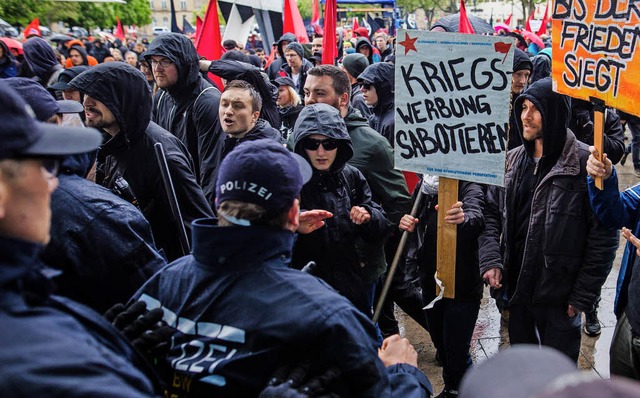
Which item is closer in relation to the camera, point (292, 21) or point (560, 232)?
point (560, 232)

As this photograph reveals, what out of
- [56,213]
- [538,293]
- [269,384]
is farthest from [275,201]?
[538,293]

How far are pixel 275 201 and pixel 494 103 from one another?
179 centimetres

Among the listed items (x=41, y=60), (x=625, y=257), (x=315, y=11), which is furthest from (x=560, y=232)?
(x=315, y=11)

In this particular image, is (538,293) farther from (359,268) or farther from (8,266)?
(8,266)

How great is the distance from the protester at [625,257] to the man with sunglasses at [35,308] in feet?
7.80

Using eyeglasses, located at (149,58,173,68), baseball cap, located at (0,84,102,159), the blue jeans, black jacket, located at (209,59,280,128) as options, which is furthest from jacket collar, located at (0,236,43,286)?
black jacket, located at (209,59,280,128)

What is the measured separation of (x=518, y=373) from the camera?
1.01m

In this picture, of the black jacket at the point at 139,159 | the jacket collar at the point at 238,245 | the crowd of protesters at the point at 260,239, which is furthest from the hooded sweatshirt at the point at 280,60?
the jacket collar at the point at 238,245

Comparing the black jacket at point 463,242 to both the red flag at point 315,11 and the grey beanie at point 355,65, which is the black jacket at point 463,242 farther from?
the red flag at point 315,11

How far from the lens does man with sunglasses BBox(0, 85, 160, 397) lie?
1.07 m

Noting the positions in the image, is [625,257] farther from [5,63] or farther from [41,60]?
[5,63]

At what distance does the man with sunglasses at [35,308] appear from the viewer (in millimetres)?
1067

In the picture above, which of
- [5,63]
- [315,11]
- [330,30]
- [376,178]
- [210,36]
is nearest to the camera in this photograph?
[376,178]

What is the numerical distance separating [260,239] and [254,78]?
159 inches
